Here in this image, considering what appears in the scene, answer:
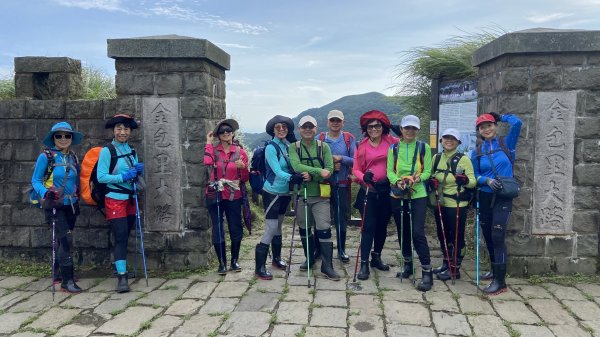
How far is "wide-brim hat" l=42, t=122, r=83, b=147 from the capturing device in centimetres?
539

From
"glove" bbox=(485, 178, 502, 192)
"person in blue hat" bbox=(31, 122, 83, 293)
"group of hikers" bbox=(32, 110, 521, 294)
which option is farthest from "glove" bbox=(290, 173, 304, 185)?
"person in blue hat" bbox=(31, 122, 83, 293)

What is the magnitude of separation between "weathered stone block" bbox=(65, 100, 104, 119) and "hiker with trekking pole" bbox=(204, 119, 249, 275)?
1601mm

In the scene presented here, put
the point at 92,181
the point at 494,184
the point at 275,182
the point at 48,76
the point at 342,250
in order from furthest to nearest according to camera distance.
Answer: the point at 342,250
the point at 48,76
the point at 275,182
the point at 92,181
the point at 494,184

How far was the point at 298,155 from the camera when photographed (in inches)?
223

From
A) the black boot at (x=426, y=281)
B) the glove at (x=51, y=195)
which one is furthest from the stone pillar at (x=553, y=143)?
the glove at (x=51, y=195)

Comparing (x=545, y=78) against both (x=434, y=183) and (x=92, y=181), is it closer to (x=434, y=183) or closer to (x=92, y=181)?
(x=434, y=183)

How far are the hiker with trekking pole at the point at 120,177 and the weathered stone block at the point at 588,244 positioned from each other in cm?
579

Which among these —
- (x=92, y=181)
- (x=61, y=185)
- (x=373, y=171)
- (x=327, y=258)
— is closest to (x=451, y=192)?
(x=373, y=171)

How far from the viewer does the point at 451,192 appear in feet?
17.8

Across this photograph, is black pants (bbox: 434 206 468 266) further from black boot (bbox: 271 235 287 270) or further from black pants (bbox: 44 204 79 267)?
black pants (bbox: 44 204 79 267)

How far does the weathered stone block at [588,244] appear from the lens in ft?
19.1

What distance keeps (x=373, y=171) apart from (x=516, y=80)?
2.20 m

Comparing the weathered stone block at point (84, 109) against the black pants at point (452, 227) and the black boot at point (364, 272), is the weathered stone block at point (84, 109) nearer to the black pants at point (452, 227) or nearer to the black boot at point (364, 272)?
the black boot at point (364, 272)

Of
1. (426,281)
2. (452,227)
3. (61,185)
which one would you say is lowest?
(426,281)
